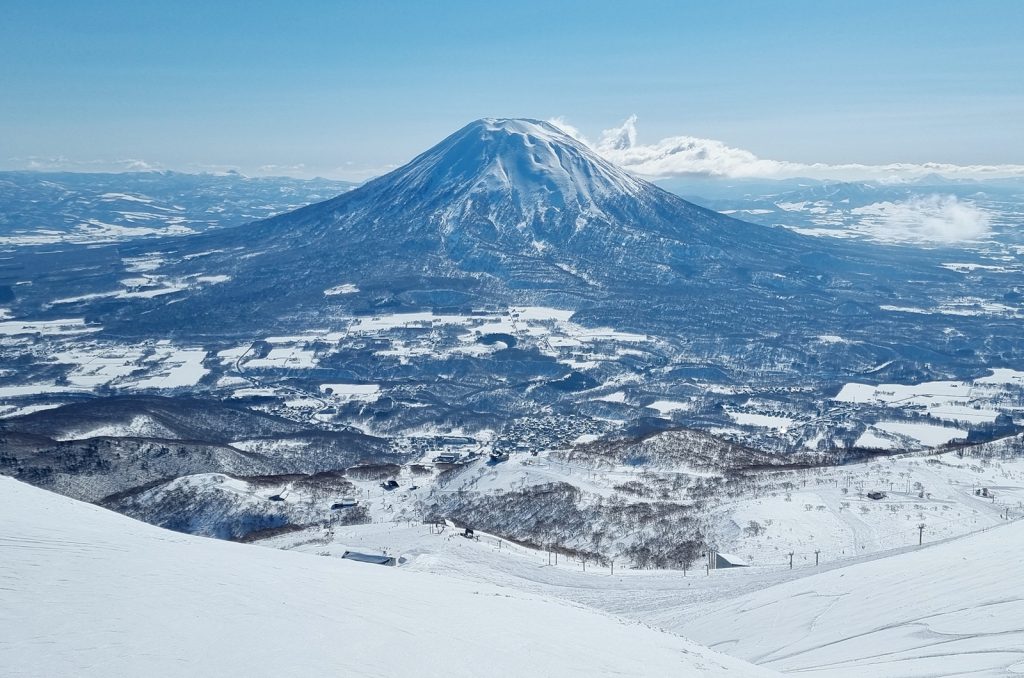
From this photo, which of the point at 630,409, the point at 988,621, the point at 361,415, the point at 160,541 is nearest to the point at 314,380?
the point at 361,415

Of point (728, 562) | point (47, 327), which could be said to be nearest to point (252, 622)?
point (728, 562)

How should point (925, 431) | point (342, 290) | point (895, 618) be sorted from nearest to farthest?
point (895, 618)
point (925, 431)
point (342, 290)

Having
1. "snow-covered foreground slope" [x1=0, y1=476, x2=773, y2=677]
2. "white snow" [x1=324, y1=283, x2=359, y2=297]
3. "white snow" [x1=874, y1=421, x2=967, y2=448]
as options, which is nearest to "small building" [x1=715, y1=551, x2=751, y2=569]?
"snow-covered foreground slope" [x1=0, y1=476, x2=773, y2=677]

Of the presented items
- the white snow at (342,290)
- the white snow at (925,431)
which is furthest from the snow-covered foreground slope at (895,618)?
the white snow at (342,290)

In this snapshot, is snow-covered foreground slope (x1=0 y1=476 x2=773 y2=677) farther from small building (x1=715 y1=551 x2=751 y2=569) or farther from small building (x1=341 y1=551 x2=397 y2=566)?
small building (x1=715 y1=551 x2=751 y2=569)

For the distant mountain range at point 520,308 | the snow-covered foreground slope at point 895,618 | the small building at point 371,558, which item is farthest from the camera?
the distant mountain range at point 520,308

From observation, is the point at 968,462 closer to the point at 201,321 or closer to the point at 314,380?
the point at 314,380

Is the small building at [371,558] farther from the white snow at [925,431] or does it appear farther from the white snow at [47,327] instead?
the white snow at [47,327]

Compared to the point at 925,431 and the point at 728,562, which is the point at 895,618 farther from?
the point at 925,431
